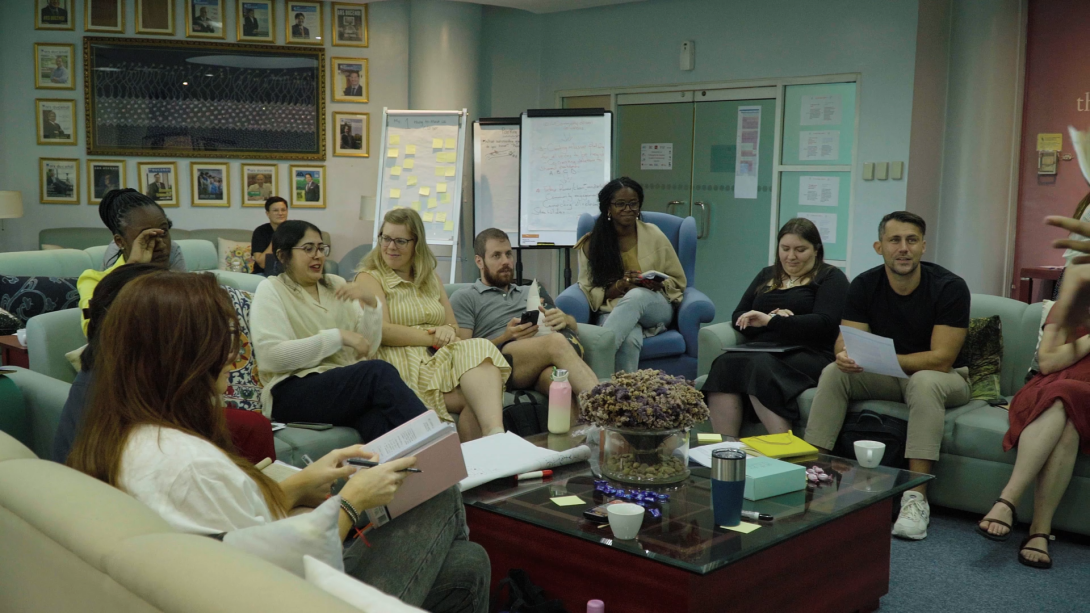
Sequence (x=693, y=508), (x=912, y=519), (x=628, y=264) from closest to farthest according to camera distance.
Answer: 1. (x=693, y=508)
2. (x=912, y=519)
3. (x=628, y=264)

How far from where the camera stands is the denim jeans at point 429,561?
1.84 m

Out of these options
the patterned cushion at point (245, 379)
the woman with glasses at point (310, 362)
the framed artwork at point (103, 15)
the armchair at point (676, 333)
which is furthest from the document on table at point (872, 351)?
the framed artwork at point (103, 15)

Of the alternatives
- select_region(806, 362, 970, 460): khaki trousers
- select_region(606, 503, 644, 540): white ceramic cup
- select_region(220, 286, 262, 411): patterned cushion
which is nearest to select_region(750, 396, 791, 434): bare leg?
select_region(806, 362, 970, 460): khaki trousers

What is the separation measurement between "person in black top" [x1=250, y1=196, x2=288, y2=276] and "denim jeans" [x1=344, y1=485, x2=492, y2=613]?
519 cm

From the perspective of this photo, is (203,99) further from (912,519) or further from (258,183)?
(912,519)

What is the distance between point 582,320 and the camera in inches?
184

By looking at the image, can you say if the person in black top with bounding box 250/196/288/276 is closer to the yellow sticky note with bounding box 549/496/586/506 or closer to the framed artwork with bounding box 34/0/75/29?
the framed artwork with bounding box 34/0/75/29

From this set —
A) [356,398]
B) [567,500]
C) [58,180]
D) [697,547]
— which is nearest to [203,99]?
[58,180]

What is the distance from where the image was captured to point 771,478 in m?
2.51

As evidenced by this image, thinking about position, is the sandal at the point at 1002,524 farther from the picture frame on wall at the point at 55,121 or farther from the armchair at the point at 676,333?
the picture frame on wall at the point at 55,121

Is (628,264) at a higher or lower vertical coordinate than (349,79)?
lower

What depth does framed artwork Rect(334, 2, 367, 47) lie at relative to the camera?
7.71m

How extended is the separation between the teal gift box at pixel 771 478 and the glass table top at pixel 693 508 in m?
0.02

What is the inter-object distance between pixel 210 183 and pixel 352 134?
1.21 metres
